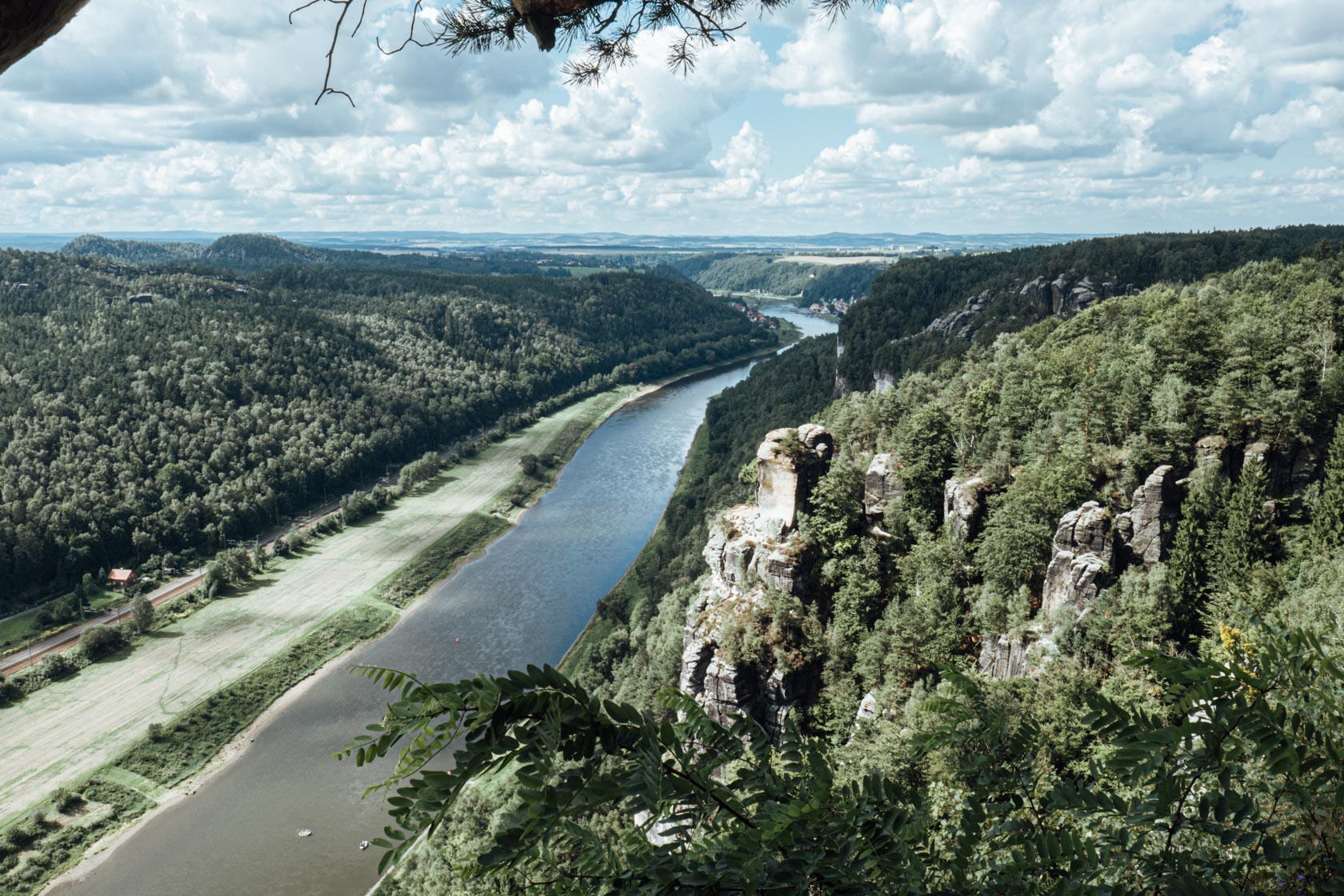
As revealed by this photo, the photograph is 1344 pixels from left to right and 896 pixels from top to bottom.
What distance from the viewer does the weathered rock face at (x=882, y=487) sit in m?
27.4

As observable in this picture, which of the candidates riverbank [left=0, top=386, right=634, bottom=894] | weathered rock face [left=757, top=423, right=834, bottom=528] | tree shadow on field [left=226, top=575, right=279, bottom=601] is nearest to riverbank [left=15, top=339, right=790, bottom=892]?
riverbank [left=0, top=386, right=634, bottom=894]

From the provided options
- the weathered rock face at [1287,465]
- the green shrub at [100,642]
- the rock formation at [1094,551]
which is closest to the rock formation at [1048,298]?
the weathered rock face at [1287,465]

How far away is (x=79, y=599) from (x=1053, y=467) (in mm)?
66564

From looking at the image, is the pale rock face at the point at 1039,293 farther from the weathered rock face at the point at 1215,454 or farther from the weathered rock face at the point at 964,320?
the weathered rock face at the point at 1215,454

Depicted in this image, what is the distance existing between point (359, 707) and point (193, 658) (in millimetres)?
14048

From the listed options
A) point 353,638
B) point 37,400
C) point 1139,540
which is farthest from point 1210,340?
point 37,400

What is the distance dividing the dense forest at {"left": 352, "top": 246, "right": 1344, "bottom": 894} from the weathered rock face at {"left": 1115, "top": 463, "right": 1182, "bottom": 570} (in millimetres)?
117

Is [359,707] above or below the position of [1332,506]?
below

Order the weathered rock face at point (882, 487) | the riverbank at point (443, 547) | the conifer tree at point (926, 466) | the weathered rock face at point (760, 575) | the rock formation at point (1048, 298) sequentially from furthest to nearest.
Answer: the rock formation at point (1048, 298) < the riverbank at point (443, 547) < the weathered rock face at point (882, 487) < the conifer tree at point (926, 466) < the weathered rock face at point (760, 575)

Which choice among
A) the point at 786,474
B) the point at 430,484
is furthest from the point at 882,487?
the point at 430,484

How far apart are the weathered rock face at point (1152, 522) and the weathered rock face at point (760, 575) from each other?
29.6 ft

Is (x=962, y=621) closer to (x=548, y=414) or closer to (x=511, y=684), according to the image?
(x=511, y=684)

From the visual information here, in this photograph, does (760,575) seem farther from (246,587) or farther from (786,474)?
(246,587)

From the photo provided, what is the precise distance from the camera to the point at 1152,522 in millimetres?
20734
